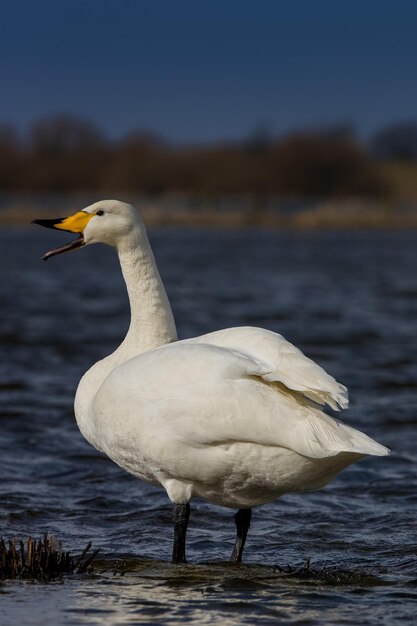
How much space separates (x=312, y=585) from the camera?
5.52 metres

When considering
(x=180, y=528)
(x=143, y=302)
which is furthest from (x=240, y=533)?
(x=143, y=302)

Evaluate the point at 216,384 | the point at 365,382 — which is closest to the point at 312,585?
the point at 216,384

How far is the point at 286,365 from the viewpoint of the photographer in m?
5.43

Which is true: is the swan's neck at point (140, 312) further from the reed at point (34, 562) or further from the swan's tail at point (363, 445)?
the swan's tail at point (363, 445)

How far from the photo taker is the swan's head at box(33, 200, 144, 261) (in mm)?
6391

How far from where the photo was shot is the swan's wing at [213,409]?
17.2ft

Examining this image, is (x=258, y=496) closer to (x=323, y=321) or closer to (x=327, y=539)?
(x=327, y=539)

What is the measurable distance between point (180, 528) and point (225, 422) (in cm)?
81

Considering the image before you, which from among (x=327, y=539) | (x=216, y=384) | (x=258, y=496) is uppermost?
(x=216, y=384)

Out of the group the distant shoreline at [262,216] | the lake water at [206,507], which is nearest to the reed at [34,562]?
the lake water at [206,507]

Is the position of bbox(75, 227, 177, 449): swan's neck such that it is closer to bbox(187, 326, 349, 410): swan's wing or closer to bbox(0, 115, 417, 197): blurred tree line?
bbox(187, 326, 349, 410): swan's wing

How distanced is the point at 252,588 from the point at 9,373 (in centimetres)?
800

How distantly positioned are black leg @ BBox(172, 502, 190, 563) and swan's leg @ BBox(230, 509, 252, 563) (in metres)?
0.28

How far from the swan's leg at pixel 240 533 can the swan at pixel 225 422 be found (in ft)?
0.73
